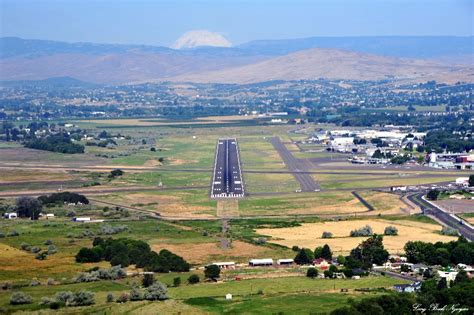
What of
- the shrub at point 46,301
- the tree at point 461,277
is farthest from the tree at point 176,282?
the tree at point 461,277

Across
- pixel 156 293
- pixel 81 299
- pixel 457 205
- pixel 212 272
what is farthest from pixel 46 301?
pixel 457 205

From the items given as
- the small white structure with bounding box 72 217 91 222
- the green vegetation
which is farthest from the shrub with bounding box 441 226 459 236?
the green vegetation

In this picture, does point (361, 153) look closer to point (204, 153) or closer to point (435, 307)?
point (204, 153)

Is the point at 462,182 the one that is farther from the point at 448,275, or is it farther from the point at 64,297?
the point at 64,297

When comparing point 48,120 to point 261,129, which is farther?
point 48,120

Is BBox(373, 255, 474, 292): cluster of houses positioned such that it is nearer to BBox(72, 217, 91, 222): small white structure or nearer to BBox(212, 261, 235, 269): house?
BBox(212, 261, 235, 269): house

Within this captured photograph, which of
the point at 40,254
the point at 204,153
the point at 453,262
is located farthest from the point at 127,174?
the point at 453,262
